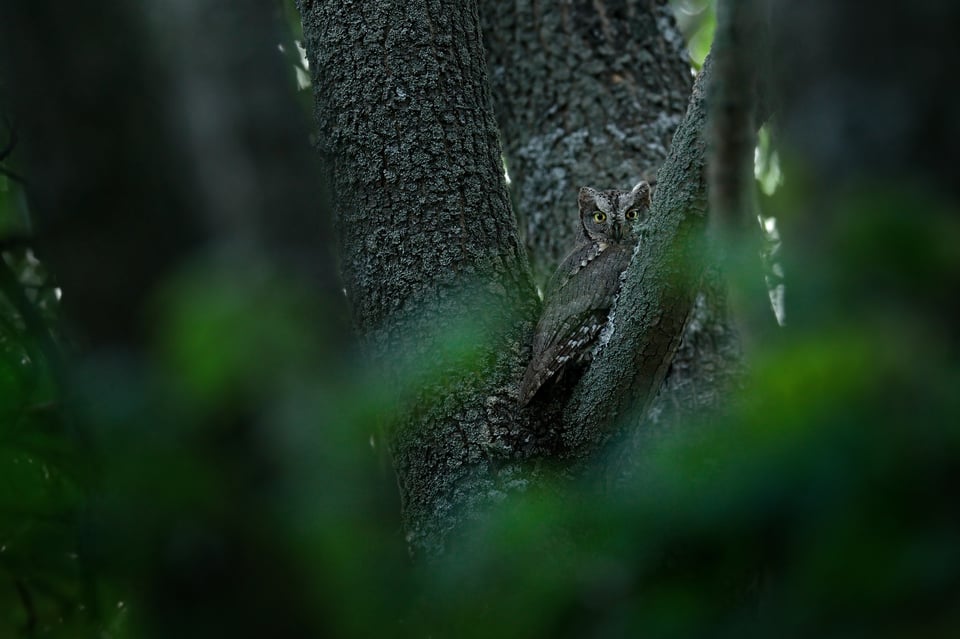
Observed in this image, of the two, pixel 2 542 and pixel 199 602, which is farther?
pixel 2 542

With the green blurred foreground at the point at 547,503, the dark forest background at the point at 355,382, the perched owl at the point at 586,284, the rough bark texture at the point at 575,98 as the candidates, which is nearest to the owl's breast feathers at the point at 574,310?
the perched owl at the point at 586,284

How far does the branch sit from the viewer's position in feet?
9.07

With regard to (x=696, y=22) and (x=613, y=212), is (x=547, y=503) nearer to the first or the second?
(x=613, y=212)

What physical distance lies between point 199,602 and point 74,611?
3.56ft

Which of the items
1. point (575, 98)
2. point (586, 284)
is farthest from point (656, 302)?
point (575, 98)

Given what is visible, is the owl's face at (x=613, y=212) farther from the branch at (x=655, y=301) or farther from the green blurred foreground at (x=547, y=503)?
the green blurred foreground at (x=547, y=503)

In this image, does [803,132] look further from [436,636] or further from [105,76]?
[105,76]

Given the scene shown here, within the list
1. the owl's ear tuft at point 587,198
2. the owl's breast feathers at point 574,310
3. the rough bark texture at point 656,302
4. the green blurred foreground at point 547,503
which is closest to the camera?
the green blurred foreground at point 547,503

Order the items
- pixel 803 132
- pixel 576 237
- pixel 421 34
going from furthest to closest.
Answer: pixel 576 237 < pixel 421 34 < pixel 803 132

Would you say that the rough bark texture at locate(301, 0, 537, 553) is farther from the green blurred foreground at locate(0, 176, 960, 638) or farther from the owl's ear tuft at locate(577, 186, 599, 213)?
the green blurred foreground at locate(0, 176, 960, 638)

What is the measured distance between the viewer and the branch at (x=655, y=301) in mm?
2764

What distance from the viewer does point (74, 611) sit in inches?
88.7

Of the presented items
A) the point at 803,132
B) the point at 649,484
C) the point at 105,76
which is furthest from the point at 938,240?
the point at 105,76

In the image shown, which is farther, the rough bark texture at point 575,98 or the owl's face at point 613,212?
the rough bark texture at point 575,98
